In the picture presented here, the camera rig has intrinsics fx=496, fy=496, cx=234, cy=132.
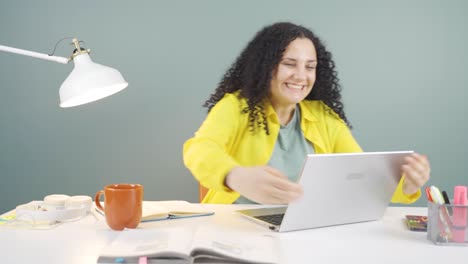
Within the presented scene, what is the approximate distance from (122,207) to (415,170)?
0.70 metres

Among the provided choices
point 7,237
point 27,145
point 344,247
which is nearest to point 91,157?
point 27,145

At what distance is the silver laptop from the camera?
3.40ft

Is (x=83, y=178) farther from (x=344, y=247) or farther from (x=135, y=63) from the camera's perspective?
(x=344, y=247)

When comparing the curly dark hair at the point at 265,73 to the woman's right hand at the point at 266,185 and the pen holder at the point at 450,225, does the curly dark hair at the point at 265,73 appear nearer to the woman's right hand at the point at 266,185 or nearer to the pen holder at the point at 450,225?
the woman's right hand at the point at 266,185

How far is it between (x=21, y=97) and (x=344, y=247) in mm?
1797

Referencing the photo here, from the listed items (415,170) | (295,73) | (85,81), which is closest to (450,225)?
(415,170)

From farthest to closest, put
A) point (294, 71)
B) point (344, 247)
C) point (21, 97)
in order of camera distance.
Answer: point (21, 97), point (294, 71), point (344, 247)

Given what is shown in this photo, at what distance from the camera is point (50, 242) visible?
103cm

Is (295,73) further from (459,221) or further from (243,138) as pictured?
(459,221)

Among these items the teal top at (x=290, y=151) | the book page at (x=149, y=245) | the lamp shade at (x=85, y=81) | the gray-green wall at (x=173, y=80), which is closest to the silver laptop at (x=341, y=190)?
the book page at (x=149, y=245)

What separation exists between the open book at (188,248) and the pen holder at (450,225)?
35 cm

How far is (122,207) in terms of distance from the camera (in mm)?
1116

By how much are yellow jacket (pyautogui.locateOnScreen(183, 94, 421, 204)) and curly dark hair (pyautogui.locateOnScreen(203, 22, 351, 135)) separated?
0.09 ft

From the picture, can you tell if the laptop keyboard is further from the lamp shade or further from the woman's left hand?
the lamp shade
